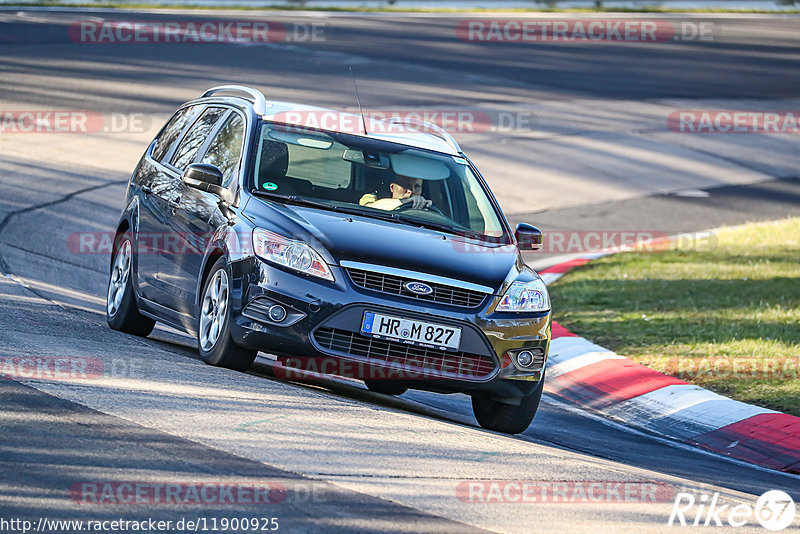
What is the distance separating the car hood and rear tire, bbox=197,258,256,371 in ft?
1.44

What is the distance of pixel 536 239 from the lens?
8.56 meters

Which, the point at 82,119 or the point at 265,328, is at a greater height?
the point at 265,328

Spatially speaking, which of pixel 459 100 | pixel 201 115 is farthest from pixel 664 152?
pixel 201 115

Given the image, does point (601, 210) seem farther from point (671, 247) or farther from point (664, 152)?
point (664, 152)

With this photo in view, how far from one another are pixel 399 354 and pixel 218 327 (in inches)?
47.6

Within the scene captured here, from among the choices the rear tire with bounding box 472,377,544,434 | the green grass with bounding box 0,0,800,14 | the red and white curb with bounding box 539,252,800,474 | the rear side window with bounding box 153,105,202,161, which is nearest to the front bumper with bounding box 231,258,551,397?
the rear tire with bounding box 472,377,544,434

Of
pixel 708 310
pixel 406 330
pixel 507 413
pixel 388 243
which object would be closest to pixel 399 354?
pixel 406 330

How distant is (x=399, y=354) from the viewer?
7.29m

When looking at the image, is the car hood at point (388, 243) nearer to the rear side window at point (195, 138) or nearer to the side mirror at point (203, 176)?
the side mirror at point (203, 176)

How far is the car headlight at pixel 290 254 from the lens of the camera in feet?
23.9

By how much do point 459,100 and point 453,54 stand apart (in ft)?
22.5

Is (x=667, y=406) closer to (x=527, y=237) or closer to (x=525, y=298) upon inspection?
(x=527, y=237)

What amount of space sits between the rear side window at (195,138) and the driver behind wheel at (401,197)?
1.54 meters

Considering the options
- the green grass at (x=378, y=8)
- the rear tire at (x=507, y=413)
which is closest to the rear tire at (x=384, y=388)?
the rear tire at (x=507, y=413)
